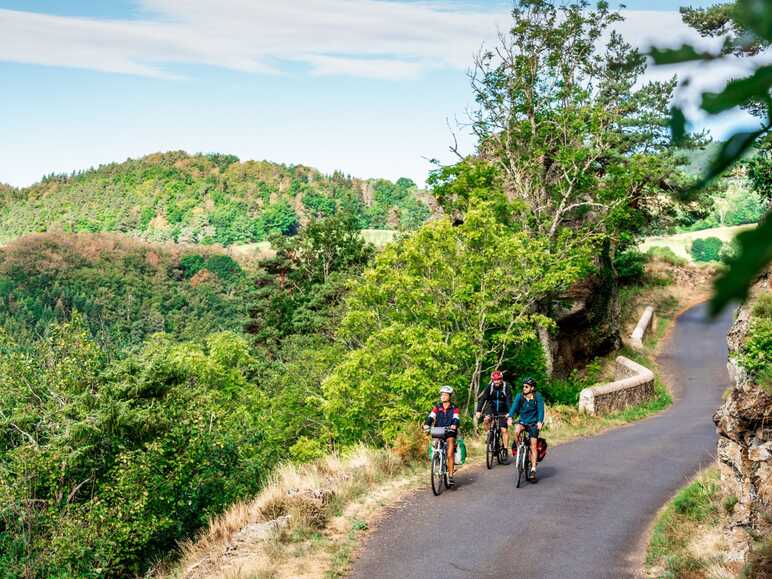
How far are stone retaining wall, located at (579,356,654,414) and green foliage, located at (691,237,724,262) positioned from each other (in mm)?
58769

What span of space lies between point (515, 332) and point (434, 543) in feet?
52.3

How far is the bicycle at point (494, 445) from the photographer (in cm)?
1598

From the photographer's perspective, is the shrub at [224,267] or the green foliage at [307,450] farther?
the shrub at [224,267]

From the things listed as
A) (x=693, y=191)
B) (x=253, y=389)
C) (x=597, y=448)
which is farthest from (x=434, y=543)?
(x=253, y=389)

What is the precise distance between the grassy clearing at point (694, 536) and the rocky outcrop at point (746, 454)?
13.1 inches

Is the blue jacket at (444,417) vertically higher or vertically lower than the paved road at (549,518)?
higher

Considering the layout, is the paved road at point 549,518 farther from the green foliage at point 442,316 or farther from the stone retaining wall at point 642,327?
the stone retaining wall at point 642,327

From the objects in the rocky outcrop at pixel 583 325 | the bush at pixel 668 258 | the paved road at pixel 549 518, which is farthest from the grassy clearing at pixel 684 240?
the paved road at pixel 549 518

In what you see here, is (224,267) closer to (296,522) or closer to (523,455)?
(523,455)

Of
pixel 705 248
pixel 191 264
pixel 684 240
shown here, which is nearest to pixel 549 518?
pixel 705 248

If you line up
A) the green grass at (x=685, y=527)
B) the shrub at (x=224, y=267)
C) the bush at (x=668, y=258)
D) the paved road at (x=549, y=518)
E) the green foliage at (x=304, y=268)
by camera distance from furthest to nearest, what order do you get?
the shrub at (x=224, y=267), the bush at (x=668, y=258), the green foliage at (x=304, y=268), the paved road at (x=549, y=518), the green grass at (x=685, y=527)

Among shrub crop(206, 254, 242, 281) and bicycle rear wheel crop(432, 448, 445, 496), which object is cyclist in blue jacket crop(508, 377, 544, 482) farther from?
shrub crop(206, 254, 242, 281)

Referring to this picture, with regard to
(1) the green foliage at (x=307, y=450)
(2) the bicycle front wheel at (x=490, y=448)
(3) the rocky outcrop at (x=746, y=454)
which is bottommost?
(1) the green foliage at (x=307, y=450)

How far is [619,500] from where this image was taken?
14172 mm
